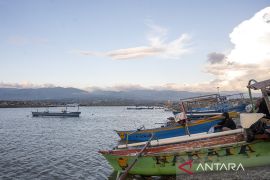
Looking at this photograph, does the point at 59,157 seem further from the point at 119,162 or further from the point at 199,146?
the point at 199,146

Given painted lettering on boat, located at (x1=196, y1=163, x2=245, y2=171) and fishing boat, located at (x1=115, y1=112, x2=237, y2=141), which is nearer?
painted lettering on boat, located at (x1=196, y1=163, x2=245, y2=171)

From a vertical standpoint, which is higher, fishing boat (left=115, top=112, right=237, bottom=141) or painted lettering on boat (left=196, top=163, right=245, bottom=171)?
fishing boat (left=115, top=112, right=237, bottom=141)

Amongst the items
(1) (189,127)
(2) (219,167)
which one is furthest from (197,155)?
(1) (189,127)

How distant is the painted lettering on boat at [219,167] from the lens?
13148mm

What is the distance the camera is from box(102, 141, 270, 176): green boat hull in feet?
41.9

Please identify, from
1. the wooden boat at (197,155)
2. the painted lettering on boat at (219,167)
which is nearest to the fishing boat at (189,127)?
the wooden boat at (197,155)

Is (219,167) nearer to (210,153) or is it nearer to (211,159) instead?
(211,159)

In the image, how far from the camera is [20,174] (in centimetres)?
1994

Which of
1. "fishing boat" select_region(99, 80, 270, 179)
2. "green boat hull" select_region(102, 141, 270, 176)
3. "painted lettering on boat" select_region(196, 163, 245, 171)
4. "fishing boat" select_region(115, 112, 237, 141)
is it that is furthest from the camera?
"fishing boat" select_region(115, 112, 237, 141)

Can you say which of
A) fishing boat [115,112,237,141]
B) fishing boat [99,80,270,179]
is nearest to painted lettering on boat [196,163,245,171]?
fishing boat [99,80,270,179]

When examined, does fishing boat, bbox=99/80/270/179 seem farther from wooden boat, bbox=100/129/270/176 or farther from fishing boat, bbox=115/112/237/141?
fishing boat, bbox=115/112/237/141

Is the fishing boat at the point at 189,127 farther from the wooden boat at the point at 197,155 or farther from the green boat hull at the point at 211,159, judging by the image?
the green boat hull at the point at 211,159

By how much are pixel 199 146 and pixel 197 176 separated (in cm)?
163

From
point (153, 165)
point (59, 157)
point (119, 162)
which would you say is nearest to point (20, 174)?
point (59, 157)
